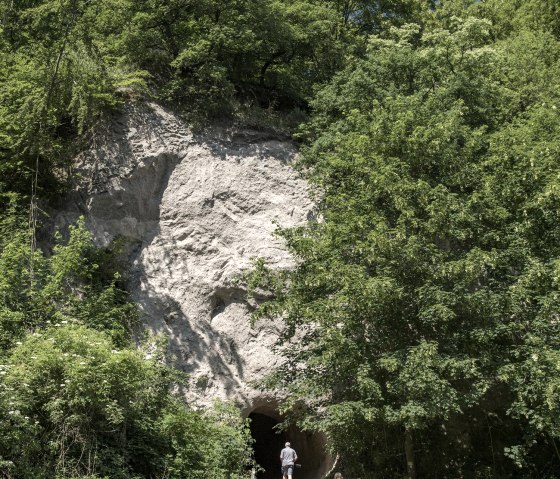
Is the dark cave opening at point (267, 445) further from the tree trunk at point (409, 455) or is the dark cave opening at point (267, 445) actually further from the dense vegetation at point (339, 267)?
the tree trunk at point (409, 455)

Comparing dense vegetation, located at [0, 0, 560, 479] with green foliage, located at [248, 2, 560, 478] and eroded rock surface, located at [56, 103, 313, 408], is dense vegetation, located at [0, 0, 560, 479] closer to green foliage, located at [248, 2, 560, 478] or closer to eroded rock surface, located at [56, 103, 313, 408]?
green foliage, located at [248, 2, 560, 478]

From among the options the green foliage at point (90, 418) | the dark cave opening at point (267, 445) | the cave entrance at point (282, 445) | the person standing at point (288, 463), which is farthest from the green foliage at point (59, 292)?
the dark cave opening at point (267, 445)

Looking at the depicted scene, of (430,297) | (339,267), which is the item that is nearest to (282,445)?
(339,267)

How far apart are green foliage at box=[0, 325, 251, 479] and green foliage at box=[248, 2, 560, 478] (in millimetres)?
2174

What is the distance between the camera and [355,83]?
1775cm

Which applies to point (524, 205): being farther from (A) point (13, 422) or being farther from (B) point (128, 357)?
(A) point (13, 422)

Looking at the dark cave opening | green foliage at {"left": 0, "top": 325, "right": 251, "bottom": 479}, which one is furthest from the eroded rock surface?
the dark cave opening

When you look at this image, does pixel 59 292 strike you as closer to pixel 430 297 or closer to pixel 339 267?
pixel 339 267

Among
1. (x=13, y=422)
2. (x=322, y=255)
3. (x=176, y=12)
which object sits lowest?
(x=13, y=422)

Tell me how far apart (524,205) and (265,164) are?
23.5ft

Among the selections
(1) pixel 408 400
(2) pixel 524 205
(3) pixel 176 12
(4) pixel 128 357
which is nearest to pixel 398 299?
(1) pixel 408 400

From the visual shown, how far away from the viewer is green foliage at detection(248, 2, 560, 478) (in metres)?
11.9

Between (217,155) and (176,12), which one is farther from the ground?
(176,12)

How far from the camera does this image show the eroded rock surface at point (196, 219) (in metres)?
15.4
